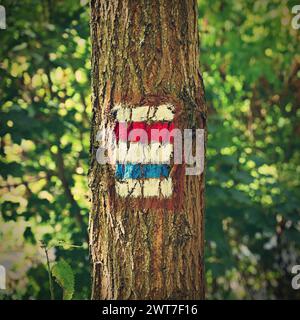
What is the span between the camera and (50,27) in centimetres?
363

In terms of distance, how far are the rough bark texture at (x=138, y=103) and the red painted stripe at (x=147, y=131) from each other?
8 cm

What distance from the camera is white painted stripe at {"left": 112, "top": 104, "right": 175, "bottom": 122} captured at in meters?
1.88

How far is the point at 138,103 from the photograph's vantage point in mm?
1884

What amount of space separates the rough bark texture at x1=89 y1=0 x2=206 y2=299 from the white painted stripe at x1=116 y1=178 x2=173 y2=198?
6 centimetres

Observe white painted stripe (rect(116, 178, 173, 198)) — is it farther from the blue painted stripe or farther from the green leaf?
the green leaf

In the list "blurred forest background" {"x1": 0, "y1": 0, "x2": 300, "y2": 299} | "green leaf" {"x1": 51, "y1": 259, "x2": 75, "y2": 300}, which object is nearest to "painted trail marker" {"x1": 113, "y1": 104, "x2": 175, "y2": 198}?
"green leaf" {"x1": 51, "y1": 259, "x2": 75, "y2": 300}

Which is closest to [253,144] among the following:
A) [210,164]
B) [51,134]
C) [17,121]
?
[210,164]

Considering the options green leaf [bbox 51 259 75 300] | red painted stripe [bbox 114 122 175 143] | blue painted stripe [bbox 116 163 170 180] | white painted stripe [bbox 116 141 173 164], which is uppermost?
red painted stripe [bbox 114 122 175 143]

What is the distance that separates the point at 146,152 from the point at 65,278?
0.86 metres

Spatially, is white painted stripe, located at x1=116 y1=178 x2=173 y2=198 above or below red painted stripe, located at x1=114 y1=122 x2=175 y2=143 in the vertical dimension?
below

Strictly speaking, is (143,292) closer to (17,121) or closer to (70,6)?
(17,121)

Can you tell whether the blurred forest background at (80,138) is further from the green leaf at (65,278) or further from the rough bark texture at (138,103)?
the rough bark texture at (138,103)

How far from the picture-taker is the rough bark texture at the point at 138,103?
1883mm

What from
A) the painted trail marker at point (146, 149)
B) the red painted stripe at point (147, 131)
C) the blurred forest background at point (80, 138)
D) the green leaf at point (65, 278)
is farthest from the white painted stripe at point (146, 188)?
the blurred forest background at point (80, 138)
